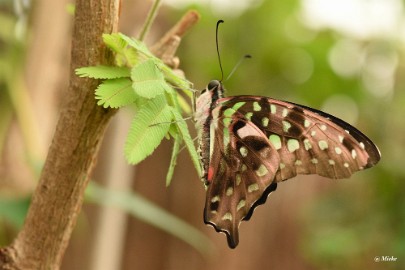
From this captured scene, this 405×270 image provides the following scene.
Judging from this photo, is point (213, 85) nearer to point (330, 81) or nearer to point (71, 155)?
point (71, 155)

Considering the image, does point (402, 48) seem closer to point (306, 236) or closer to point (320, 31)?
point (320, 31)

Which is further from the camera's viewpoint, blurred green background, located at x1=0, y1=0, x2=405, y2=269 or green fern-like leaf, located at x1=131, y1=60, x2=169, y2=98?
blurred green background, located at x1=0, y1=0, x2=405, y2=269

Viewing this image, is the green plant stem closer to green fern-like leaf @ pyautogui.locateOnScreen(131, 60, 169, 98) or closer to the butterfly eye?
green fern-like leaf @ pyautogui.locateOnScreen(131, 60, 169, 98)

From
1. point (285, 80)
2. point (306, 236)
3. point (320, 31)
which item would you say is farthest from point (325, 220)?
point (320, 31)

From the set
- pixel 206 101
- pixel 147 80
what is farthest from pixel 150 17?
pixel 206 101

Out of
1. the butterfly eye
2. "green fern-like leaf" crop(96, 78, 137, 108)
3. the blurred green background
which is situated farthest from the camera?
the blurred green background

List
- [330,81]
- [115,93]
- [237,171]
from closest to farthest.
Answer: [115,93]
[237,171]
[330,81]

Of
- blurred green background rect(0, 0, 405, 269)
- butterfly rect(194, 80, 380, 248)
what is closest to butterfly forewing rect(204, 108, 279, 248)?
butterfly rect(194, 80, 380, 248)
